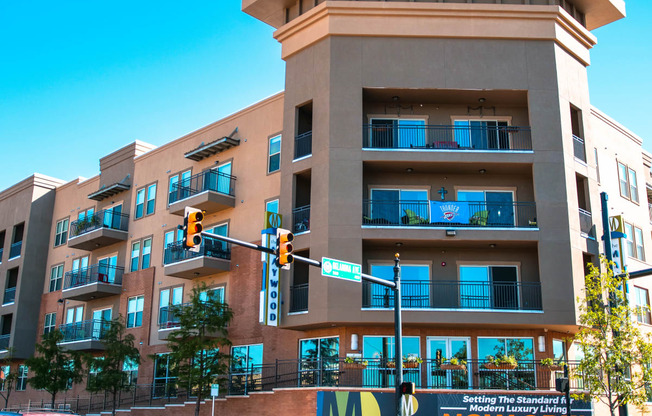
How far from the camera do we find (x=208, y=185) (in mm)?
38688

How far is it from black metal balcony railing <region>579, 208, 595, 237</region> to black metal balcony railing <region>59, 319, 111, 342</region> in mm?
27059

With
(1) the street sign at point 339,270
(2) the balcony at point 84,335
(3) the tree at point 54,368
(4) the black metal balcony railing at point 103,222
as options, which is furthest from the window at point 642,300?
(3) the tree at point 54,368

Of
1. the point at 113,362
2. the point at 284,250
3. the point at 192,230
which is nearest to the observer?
the point at 192,230

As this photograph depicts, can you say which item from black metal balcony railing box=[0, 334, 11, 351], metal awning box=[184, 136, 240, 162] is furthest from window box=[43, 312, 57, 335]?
metal awning box=[184, 136, 240, 162]

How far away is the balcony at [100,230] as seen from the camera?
44.5m

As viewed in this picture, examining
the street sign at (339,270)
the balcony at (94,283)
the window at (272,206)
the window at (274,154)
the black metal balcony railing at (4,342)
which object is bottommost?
the black metal balcony railing at (4,342)

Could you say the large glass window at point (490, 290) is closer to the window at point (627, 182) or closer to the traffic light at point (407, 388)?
the traffic light at point (407, 388)

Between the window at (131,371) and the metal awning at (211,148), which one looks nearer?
the metal awning at (211,148)

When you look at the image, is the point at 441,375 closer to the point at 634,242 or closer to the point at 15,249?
the point at 634,242

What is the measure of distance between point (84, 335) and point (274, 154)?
17.6m

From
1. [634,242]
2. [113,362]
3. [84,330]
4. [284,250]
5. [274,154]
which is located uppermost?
[274,154]

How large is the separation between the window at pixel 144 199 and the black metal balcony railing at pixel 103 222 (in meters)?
1.20

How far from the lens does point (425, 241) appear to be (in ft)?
104

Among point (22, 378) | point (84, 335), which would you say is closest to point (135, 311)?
point (84, 335)
